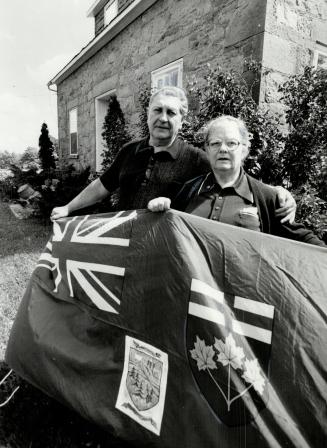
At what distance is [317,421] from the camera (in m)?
1.29

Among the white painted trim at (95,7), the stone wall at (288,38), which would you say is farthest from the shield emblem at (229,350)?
the white painted trim at (95,7)

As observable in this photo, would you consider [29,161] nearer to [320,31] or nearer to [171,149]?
[320,31]

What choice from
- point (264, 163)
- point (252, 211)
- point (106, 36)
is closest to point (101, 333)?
point (252, 211)

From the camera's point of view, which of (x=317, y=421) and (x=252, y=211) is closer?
(x=317, y=421)

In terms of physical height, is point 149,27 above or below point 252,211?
above

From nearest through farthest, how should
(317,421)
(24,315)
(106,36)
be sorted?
(317,421)
(24,315)
(106,36)

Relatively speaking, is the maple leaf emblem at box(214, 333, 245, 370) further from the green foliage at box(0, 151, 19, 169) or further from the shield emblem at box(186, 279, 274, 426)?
the green foliage at box(0, 151, 19, 169)

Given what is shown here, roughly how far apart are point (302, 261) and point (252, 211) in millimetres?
423

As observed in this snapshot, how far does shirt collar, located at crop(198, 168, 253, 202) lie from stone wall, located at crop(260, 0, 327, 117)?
2984 millimetres

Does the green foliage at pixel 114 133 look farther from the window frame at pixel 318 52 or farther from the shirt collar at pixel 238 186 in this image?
the shirt collar at pixel 238 186

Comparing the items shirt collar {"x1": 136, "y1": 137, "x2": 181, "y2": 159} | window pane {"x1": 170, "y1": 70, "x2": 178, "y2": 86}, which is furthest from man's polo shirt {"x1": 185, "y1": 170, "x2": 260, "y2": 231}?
window pane {"x1": 170, "y1": 70, "x2": 178, "y2": 86}

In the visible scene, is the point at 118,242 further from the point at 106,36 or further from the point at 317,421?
the point at 106,36

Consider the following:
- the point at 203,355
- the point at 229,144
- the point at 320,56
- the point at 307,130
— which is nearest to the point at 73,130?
the point at 320,56

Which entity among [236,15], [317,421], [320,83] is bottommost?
[317,421]
